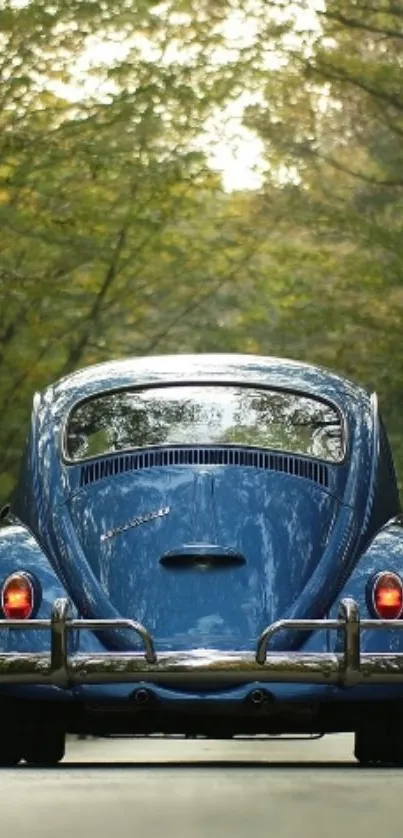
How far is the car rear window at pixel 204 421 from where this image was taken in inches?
481

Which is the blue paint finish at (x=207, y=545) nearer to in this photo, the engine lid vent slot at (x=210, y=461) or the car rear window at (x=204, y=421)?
the engine lid vent slot at (x=210, y=461)

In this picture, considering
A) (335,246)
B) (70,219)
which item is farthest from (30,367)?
(335,246)

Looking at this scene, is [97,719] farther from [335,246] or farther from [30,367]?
[335,246]

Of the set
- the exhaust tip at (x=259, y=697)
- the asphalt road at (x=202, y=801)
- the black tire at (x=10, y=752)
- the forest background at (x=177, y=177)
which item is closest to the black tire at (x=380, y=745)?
the asphalt road at (x=202, y=801)

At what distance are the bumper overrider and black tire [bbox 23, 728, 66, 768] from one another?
89cm

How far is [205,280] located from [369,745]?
76.4ft

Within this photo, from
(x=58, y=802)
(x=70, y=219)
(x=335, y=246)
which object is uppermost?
(x=58, y=802)

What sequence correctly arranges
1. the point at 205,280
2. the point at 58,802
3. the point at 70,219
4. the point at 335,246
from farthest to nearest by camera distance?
the point at 335,246 → the point at 205,280 → the point at 70,219 → the point at 58,802

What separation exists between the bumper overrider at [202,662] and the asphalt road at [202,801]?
1.36 ft

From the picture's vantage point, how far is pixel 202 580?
11516 millimetres

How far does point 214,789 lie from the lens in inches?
410

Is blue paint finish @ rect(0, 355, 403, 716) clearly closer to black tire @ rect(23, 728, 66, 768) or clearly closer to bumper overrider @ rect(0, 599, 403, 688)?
bumper overrider @ rect(0, 599, 403, 688)

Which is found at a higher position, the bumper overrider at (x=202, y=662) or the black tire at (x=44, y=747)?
the bumper overrider at (x=202, y=662)

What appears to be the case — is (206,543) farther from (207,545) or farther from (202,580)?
(202,580)
